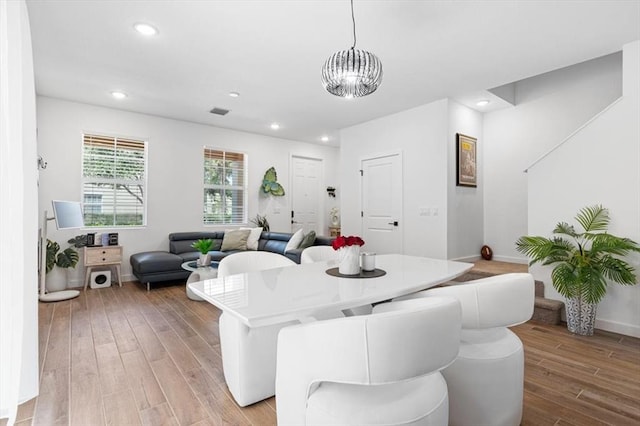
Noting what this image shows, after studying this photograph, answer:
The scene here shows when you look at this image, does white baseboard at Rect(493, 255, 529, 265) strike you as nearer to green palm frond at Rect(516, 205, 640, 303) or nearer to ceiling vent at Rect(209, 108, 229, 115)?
green palm frond at Rect(516, 205, 640, 303)

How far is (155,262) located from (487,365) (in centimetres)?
445

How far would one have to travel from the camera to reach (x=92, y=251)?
15.2 ft

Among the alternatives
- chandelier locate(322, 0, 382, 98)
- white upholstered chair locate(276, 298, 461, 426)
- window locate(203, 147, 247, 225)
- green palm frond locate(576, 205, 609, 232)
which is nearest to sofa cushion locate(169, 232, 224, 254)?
window locate(203, 147, 247, 225)

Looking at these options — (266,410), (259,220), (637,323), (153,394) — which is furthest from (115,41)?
(637,323)

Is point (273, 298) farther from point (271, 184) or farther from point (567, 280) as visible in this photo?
point (271, 184)

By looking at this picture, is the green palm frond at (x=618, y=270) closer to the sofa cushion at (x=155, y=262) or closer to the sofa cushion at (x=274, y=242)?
the sofa cushion at (x=274, y=242)

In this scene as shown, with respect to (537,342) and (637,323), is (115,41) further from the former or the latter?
(637,323)

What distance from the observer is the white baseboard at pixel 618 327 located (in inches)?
119

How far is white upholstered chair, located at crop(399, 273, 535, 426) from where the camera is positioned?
4.99 feet

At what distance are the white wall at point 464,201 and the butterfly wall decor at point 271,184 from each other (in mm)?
3573

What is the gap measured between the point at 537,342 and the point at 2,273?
3.77m

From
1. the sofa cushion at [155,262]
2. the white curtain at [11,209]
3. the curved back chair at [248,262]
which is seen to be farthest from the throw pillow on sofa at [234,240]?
the white curtain at [11,209]

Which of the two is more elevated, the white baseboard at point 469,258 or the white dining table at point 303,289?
the white dining table at point 303,289

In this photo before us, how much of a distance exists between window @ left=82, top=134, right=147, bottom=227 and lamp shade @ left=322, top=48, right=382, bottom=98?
4432 millimetres
